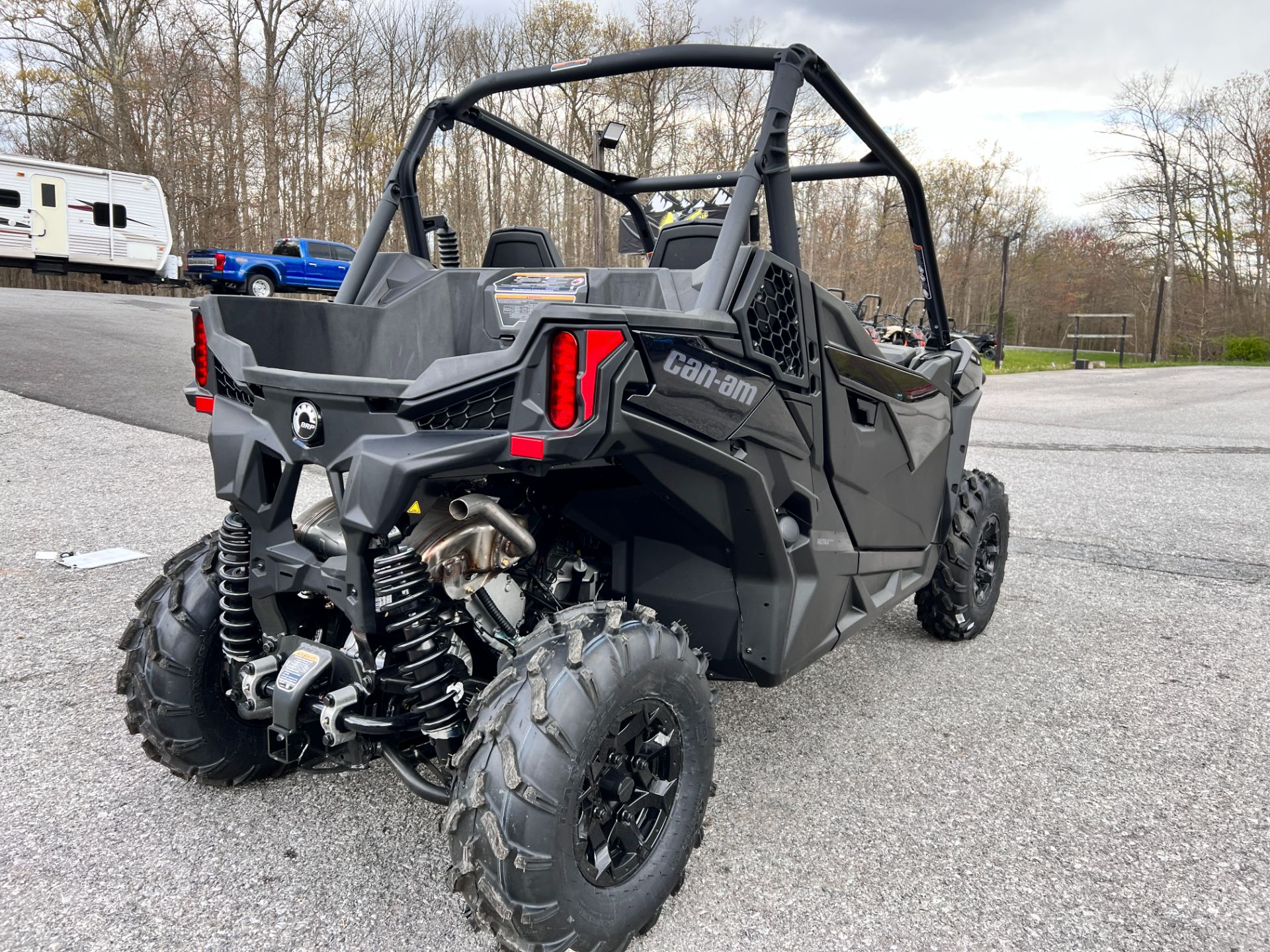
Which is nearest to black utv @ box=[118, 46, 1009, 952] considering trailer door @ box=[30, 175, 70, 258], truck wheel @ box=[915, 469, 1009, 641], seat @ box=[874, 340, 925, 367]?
seat @ box=[874, 340, 925, 367]

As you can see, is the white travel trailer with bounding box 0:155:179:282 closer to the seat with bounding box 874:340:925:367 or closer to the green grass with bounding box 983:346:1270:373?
the seat with bounding box 874:340:925:367

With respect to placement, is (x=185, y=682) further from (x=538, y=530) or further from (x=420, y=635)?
(x=538, y=530)

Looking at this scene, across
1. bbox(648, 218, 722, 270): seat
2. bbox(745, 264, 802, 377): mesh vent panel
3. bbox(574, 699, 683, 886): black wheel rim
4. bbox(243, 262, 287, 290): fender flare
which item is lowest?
bbox(574, 699, 683, 886): black wheel rim

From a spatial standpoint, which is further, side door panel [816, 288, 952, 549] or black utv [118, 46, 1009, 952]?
side door panel [816, 288, 952, 549]

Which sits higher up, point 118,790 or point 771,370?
point 771,370

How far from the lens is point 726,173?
3.72 metres

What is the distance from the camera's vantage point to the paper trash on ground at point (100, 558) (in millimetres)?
4688

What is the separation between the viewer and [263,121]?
103 feet

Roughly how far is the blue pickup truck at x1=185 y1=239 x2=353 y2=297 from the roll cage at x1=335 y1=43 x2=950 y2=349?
19.2 meters

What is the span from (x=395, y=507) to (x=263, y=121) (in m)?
34.6

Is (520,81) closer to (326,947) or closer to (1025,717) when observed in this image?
(326,947)

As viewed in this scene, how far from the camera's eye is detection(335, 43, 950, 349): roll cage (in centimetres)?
228

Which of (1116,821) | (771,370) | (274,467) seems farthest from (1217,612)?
(274,467)

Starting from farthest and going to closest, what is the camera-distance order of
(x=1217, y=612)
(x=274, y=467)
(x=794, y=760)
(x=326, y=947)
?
(x=1217, y=612) → (x=794, y=760) → (x=274, y=467) → (x=326, y=947)
